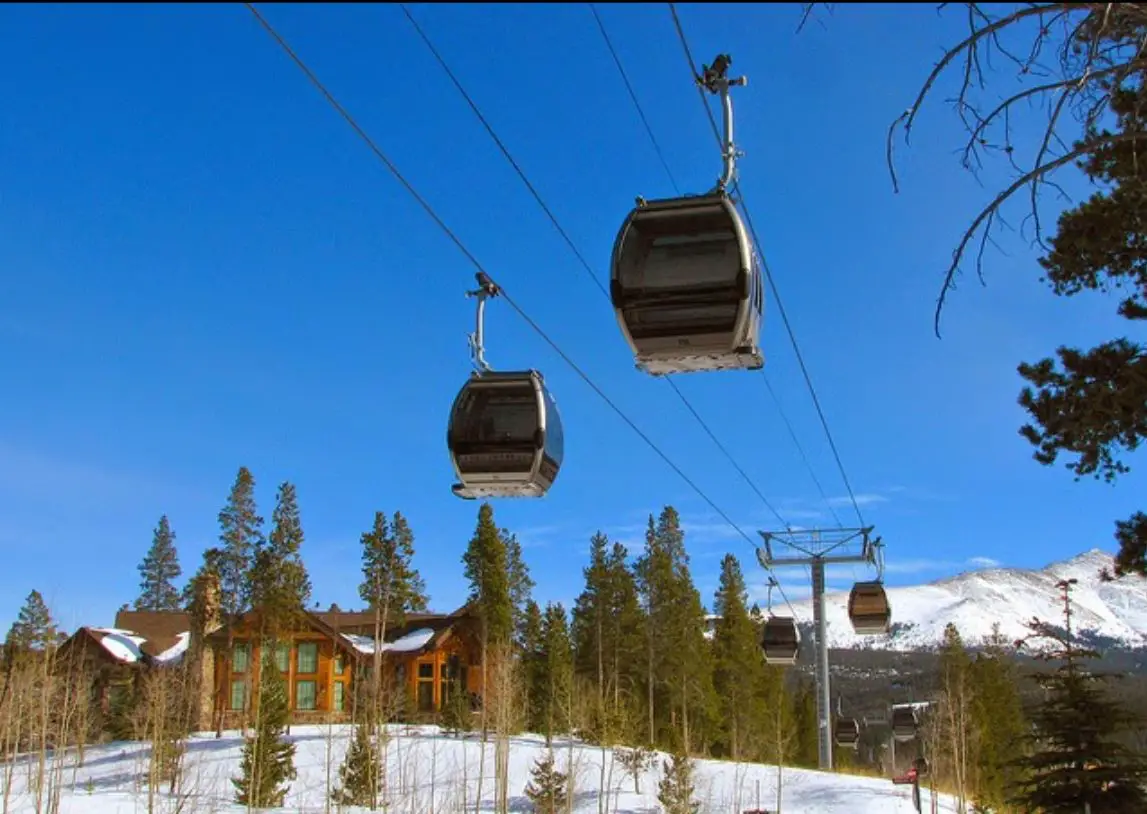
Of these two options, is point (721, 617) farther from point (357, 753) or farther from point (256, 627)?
point (357, 753)

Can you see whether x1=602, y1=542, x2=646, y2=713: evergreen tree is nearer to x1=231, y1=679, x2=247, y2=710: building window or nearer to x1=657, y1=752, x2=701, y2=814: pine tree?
x1=231, y1=679, x2=247, y2=710: building window

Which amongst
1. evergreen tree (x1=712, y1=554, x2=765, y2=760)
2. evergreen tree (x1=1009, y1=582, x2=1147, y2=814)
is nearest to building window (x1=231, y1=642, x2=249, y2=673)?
evergreen tree (x1=712, y1=554, x2=765, y2=760)

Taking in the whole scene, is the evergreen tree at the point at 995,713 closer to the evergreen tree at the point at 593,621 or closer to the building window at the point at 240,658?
the evergreen tree at the point at 593,621

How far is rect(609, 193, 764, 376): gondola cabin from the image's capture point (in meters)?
7.14

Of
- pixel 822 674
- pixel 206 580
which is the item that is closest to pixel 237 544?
pixel 206 580

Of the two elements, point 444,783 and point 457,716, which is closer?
point 444,783

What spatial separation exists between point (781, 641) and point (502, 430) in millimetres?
20158

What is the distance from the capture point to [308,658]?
52188mm

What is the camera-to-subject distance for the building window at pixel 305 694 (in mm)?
51812

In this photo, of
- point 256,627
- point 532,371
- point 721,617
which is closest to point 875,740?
point 721,617

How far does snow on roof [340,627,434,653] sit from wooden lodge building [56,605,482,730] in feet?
0.17

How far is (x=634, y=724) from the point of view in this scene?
131 feet

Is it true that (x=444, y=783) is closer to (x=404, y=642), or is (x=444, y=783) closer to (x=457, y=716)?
(x=457, y=716)

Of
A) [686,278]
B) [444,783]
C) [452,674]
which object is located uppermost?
[686,278]
